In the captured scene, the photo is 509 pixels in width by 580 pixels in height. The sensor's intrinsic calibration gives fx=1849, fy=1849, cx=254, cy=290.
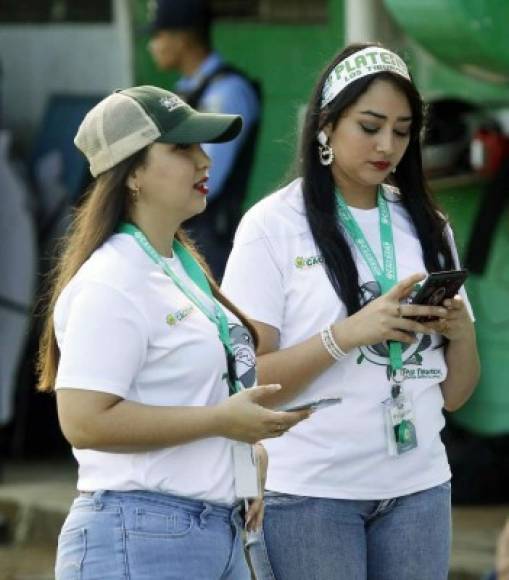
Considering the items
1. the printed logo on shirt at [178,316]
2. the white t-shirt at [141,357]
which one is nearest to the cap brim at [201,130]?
the white t-shirt at [141,357]

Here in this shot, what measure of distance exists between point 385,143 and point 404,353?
490 millimetres

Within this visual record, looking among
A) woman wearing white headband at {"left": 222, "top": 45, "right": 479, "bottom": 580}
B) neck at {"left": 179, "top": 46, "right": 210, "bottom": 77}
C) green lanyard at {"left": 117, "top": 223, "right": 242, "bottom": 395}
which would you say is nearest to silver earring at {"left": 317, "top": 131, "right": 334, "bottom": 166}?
woman wearing white headband at {"left": 222, "top": 45, "right": 479, "bottom": 580}

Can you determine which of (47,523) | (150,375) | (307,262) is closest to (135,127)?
(150,375)

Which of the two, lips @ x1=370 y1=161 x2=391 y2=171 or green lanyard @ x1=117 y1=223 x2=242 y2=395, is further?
lips @ x1=370 y1=161 x2=391 y2=171

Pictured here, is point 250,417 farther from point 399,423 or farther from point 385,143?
point 385,143

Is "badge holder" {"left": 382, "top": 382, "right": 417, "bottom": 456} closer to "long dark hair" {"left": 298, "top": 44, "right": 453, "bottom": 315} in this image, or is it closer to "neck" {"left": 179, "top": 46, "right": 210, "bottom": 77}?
"long dark hair" {"left": 298, "top": 44, "right": 453, "bottom": 315}

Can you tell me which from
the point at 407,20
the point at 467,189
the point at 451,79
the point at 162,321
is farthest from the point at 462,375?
the point at 451,79

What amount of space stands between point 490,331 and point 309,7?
2102 millimetres

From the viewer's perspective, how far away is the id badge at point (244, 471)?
3.84m

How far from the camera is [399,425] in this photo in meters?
4.18

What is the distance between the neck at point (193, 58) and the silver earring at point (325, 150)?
354 centimetres

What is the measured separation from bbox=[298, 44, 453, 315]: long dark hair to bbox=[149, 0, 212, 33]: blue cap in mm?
3504

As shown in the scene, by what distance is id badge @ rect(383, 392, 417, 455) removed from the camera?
4.18 meters

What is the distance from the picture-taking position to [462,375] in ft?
14.3
